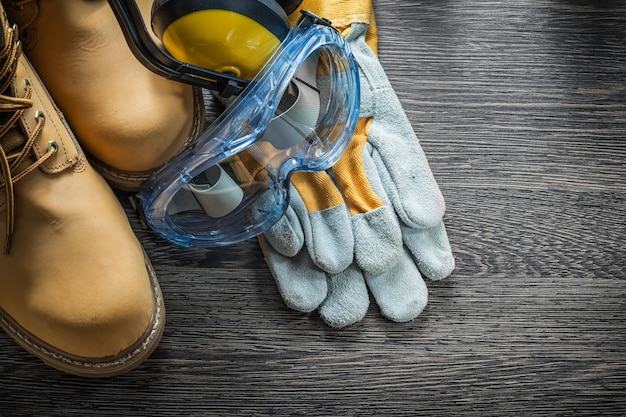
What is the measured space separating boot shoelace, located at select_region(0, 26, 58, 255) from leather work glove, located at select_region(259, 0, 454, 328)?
32 cm

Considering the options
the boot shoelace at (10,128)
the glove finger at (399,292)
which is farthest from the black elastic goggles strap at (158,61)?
the glove finger at (399,292)

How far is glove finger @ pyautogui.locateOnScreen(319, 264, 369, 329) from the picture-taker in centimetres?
89

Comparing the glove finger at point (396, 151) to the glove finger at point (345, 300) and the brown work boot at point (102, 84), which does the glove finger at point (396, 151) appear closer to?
the glove finger at point (345, 300)

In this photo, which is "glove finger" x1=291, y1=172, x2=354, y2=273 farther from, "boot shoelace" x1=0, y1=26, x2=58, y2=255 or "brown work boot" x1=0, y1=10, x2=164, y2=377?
"boot shoelace" x1=0, y1=26, x2=58, y2=255

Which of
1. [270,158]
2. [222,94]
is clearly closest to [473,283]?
[270,158]

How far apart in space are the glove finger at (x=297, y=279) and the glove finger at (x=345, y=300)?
0.04ft

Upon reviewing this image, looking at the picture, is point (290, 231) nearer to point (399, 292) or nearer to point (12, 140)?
point (399, 292)

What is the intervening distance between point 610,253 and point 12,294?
83 centimetres

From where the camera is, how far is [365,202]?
89cm

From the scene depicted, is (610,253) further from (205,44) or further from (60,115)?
(60,115)

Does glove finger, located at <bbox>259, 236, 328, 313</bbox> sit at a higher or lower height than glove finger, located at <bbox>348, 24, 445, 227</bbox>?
lower

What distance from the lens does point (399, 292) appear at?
0.90m

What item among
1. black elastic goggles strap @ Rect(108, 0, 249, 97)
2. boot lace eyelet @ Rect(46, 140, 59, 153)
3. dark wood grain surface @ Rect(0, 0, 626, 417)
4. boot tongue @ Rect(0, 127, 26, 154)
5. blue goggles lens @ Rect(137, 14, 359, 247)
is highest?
black elastic goggles strap @ Rect(108, 0, 249, 97)

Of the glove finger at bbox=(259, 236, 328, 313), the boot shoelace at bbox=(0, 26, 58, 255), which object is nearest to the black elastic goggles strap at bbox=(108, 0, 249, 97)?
the boot shoelace at bbox=(0, 26, 58, 255)
